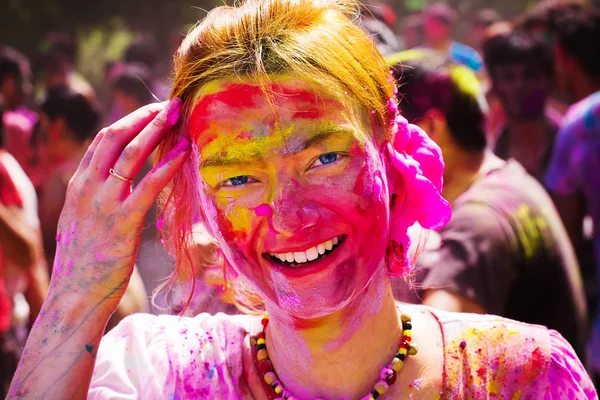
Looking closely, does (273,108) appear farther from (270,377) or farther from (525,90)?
(525,90)

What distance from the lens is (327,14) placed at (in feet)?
6.31

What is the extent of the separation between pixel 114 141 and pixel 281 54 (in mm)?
457

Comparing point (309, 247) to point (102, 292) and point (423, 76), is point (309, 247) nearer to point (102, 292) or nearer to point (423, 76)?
point (102, 292)

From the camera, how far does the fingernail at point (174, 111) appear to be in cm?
190

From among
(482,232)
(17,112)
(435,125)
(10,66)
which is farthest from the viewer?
(10,66)

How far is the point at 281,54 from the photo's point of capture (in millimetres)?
1777

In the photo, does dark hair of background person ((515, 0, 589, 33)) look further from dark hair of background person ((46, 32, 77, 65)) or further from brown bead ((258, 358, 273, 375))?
dark hair of background person ((46, 32, 77, 65))

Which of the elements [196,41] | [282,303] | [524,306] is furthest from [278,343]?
[524,306]

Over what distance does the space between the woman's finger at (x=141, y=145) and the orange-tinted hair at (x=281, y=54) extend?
6 centimetres

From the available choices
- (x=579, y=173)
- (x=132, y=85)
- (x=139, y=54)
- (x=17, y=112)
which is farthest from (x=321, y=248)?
(x=139, y=54)

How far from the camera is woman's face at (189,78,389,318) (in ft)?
5.78

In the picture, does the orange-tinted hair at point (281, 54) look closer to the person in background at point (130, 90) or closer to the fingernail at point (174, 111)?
the fingernail at point (174, 111)

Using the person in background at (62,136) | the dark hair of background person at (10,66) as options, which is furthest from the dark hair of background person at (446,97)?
the dark hair of background person at (10,66)

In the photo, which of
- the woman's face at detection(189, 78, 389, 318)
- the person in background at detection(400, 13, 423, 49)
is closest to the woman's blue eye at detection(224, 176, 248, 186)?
the woman's face at detection(189, 78, 389, 318)
